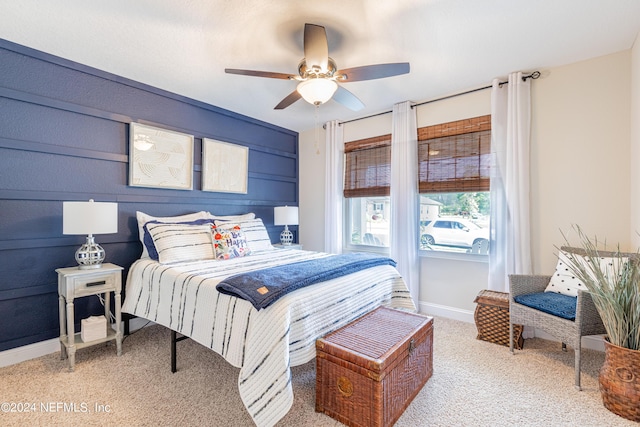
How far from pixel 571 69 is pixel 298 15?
8.15 ft

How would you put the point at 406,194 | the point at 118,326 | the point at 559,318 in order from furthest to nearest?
the point at 406,194
the point at 118,326
the point at 559,318

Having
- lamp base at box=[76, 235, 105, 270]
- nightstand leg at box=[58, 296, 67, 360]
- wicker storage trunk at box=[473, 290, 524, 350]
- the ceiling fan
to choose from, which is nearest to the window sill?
wicker storage trunk at box=[473, 290, 524, 350]

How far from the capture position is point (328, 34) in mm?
2188

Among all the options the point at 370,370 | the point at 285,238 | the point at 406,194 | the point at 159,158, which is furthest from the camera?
the point at 285,238

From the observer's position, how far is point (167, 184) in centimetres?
316

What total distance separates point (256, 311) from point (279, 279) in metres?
0.26

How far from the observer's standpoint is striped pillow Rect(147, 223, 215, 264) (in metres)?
2.63

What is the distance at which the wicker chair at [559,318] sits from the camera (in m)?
1.96

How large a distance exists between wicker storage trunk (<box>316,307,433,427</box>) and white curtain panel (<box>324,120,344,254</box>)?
225 cm

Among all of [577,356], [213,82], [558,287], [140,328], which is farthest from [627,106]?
[140,328]

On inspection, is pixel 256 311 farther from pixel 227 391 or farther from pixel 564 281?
pixel 564 281

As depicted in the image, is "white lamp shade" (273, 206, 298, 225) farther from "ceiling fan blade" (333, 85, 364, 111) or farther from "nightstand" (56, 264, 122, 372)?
"nightstand" (56, 264, 122, 372)

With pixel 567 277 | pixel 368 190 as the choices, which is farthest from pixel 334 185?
pixel 567 277

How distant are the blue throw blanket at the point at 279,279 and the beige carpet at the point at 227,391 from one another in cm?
71
